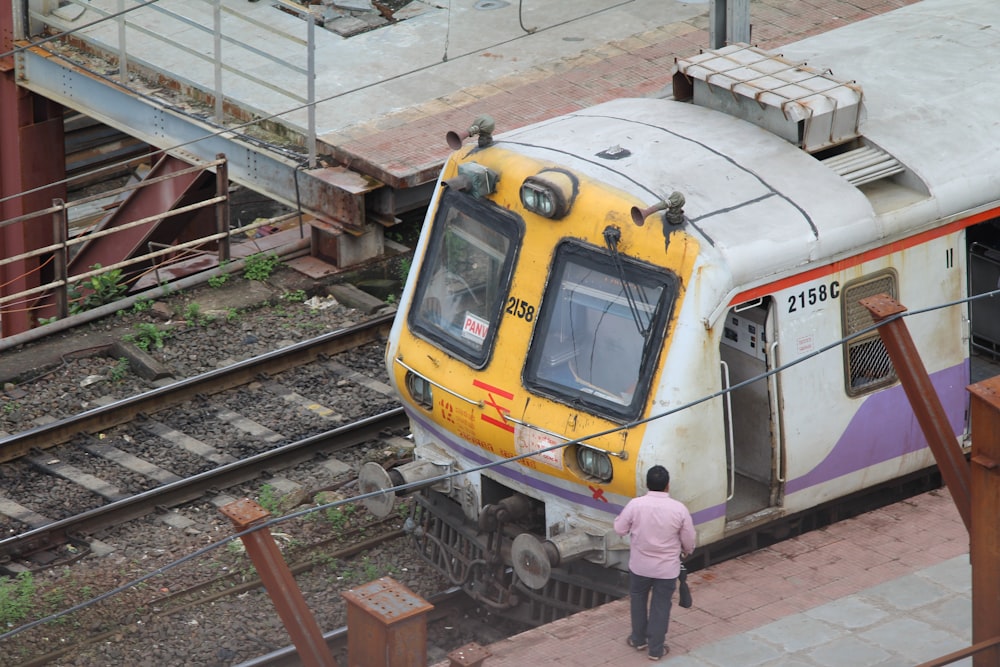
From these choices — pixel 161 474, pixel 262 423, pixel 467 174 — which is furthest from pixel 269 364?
pixel 467 174

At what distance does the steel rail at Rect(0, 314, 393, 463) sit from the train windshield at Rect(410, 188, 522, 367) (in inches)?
120

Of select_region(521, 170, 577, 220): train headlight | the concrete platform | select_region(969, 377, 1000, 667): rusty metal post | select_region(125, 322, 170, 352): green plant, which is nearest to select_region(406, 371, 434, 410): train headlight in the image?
→ select_region(521, 170, 577, 220): train headlight

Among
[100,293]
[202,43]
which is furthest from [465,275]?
[202,43]

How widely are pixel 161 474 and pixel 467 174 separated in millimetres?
3489

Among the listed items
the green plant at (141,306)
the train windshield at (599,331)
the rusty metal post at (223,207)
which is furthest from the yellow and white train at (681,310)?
the rusty metal post at (223,207)

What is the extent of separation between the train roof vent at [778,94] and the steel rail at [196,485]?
3491mm

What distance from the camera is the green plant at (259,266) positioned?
567 inches

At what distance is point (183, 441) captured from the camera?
11938 mm

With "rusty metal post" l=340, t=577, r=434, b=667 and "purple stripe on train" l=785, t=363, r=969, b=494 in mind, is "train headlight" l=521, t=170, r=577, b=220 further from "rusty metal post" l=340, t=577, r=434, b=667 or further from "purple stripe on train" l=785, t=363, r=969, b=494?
"rusty metal post" l=340, t=577, r=434, b=667

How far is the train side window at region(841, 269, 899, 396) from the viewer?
9391 millimetres

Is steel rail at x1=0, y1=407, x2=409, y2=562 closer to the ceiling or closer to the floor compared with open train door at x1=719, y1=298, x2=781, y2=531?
closer to the floor

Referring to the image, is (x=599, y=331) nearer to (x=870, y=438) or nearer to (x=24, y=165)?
(x=870, y=438)

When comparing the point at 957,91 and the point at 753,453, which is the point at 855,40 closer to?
the point at 957,91

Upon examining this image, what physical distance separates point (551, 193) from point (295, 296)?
5.39 meters
